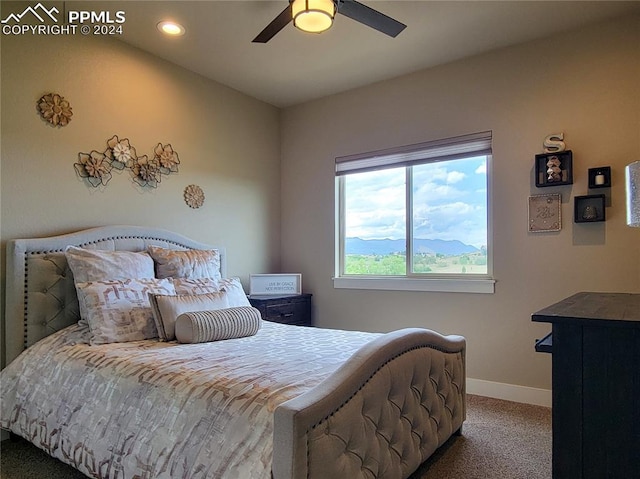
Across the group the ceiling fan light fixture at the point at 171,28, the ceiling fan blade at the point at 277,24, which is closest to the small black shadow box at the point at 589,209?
the ceiling fan blade at the point at 277,24

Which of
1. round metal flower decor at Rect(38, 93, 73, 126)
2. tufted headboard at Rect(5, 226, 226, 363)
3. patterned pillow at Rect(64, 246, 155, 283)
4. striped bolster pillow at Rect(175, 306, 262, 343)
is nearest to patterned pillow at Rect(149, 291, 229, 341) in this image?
striped bolster pillow at Rect(175, 306, 262, 343)

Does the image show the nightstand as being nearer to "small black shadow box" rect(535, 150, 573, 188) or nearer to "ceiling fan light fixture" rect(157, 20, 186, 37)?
"ceiling fan light fixture" rect(157, 20, 186, 37)

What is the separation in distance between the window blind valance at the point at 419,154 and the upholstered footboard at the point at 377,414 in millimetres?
1739

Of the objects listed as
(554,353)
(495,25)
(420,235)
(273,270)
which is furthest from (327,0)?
(273,270)

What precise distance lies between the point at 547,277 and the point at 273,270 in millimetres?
2565

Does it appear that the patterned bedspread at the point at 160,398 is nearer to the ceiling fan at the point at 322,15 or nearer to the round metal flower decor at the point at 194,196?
the round metal flower decor at the point at 194,196

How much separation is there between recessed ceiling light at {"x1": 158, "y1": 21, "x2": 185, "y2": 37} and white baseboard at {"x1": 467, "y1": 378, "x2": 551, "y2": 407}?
3419mm

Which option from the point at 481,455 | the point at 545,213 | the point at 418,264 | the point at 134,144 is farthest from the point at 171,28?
the point at 481,455

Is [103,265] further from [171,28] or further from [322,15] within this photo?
[322,15]

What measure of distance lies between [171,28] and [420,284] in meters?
2.75

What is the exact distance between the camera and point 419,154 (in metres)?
3.78

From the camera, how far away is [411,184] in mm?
3902

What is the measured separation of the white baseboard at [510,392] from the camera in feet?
10.2

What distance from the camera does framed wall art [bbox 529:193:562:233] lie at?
3107 millimetres
